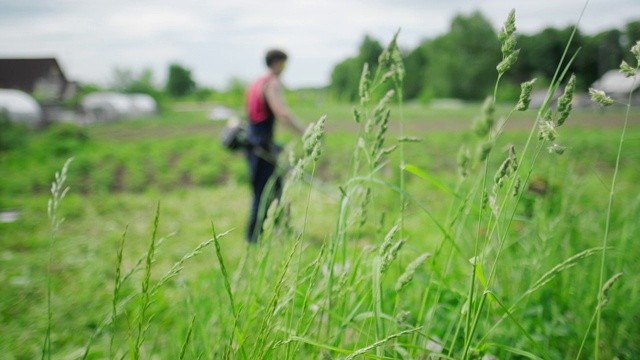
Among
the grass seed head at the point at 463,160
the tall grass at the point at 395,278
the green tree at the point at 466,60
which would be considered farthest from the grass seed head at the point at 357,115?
the green tree at the point at 466,60

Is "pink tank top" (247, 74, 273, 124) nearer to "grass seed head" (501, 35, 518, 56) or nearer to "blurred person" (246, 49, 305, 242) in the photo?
"blurred person" (246, 49, 305, 242)

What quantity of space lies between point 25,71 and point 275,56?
154 feet

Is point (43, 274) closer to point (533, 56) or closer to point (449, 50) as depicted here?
point (449, 50)

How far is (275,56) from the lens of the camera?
4316 millimetres

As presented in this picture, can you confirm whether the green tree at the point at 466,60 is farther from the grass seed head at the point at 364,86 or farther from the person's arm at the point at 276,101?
the grass seed head at the point at 364,86

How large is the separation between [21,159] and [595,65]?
74783 mm

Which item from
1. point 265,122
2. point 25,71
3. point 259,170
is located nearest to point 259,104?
point 265,122

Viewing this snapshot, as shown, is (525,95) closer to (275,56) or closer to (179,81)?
(275,56)

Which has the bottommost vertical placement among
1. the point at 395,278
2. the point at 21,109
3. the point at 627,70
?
the point at 21,109

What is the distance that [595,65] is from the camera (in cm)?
6209

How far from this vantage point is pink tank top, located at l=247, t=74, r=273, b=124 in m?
4.37

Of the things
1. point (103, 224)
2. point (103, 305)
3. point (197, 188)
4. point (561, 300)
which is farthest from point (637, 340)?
A: point (197, 188)

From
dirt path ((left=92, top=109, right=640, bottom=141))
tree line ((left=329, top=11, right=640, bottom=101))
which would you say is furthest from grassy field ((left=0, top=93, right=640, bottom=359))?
tree line ((left=329, top=11, right=640, bottom=101))

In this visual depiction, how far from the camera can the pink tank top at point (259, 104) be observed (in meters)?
4.37
